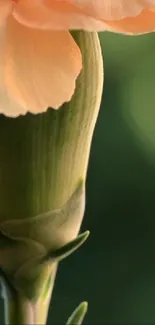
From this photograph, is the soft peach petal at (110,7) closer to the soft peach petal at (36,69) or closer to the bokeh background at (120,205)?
the soft peach petal at (36,69)

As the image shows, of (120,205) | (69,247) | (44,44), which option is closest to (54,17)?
(44,44)

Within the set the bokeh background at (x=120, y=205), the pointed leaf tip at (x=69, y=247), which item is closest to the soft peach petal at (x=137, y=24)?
the pointed leaf tip at (x=69, y=247)

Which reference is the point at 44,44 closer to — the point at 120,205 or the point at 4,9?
the point at 4,9

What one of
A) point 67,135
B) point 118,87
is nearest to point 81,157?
point 67,135

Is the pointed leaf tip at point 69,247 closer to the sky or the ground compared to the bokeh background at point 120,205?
closer to the sky

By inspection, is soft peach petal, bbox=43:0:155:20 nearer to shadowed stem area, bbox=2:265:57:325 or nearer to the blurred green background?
shadowed stem area, bbox=2:265:57:325

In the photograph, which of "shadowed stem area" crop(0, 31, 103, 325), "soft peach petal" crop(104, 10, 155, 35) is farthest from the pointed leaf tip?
"soft peach petal" crop(104, 10, 155, 35)

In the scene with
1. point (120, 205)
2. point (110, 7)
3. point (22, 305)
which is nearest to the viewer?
point (110, 7)

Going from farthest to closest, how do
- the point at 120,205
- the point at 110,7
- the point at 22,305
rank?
1. the point at 120,205
2. the point at 22,305
3. the point at 110,7
